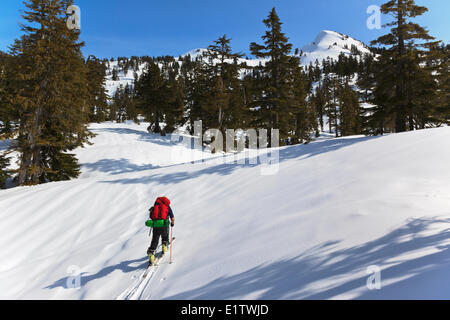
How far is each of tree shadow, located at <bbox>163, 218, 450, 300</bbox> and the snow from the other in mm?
21

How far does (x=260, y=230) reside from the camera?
22.2ft

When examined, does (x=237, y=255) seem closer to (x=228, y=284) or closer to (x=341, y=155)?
(x=228, y=284)

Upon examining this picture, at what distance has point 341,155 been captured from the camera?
35.9ft

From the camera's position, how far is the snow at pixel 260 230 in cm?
420

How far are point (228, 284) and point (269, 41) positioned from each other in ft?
73.9

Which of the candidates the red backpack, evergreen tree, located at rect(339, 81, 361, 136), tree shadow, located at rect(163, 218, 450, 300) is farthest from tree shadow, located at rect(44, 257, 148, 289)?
evergreen tree, located at rect(339, 81, 361, 136)

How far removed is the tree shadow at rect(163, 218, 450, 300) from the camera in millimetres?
3365

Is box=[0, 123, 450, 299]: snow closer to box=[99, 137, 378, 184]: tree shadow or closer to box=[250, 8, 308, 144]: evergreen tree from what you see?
box=[99, 137, 378, 184]: tree shadow

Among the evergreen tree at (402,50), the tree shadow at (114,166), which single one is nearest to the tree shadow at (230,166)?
the evergreen tree at (402,50)

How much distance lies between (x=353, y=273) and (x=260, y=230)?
3047mm

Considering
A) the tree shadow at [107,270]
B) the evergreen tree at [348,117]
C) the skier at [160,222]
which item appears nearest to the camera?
the tree shadow at [107,270]

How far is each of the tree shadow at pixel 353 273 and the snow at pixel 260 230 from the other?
0.02 metres

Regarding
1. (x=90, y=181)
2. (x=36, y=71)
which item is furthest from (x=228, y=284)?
(x=36, y=71)

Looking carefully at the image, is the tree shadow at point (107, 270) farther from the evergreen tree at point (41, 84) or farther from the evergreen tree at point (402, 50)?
the evergreen tree at point (402, 50)
